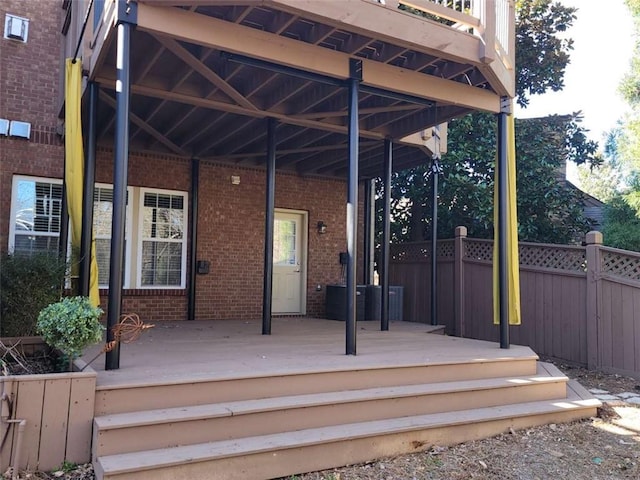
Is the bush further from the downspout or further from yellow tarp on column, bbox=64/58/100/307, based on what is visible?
the downspout

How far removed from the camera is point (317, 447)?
11.8 ft

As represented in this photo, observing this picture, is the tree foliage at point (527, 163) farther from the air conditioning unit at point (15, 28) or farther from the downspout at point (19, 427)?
the downspout at point (19, 427)

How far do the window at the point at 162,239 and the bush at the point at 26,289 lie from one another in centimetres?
267

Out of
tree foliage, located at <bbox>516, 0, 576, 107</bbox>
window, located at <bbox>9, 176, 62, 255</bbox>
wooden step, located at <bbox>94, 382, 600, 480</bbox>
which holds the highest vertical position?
tree foliage, located at <bbox>516, 0, 576, 107</bbox>

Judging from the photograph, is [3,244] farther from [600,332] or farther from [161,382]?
[600,332]

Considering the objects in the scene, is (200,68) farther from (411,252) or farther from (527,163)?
(527,163)

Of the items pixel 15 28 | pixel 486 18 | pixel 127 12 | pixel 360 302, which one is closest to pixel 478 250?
pixel 360 302

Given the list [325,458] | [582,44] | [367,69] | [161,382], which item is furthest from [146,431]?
[582,44]

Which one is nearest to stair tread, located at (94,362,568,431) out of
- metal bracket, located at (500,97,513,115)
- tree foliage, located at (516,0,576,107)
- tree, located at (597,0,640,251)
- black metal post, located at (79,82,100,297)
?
black metal post, located at (79,82,100,297)

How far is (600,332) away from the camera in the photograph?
6961 millimetres

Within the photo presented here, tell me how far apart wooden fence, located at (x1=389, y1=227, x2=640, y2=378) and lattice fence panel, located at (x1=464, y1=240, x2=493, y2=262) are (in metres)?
0.02

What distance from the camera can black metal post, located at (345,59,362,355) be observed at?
5.02 metres

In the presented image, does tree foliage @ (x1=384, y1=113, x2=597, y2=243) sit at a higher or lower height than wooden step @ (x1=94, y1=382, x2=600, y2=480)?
higher

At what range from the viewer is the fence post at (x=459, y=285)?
9.16 metres
